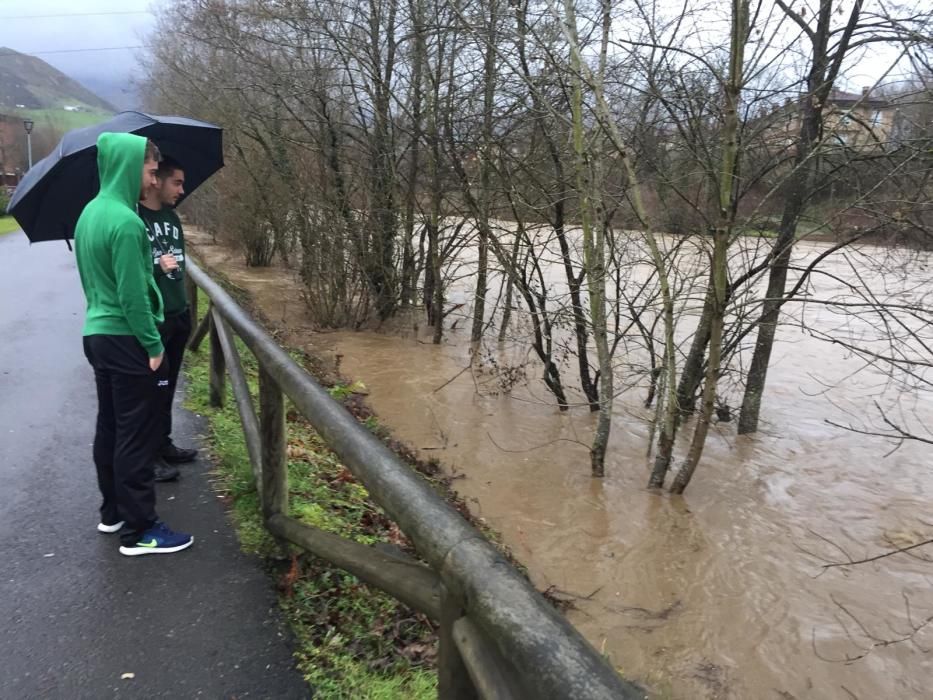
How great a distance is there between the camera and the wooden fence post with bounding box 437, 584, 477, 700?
4.72ft

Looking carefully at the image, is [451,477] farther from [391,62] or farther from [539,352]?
Answer: [391,62]

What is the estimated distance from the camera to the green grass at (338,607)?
2342mm

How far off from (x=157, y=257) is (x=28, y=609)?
5.88ft

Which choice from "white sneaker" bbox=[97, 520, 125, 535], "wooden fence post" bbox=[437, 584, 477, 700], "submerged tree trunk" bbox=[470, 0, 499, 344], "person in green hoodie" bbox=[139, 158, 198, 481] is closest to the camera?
"wooden fence post" bbox=[437, 584, 477, 700]

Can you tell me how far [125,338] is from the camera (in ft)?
9.34

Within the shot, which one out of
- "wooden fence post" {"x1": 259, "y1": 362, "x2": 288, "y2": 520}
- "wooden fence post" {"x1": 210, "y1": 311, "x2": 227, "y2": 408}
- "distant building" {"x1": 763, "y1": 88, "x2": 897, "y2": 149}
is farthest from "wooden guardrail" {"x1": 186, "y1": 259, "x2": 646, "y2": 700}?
"distant building" {"x1": 763, "y1": 88, "x2": 897, "y2": 149}

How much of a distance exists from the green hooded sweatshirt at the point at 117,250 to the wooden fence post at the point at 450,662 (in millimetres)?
1983

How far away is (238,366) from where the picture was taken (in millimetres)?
3795

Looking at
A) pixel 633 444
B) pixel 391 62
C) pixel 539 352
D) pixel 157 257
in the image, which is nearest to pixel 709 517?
pixel 633 444

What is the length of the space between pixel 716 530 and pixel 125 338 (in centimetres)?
486

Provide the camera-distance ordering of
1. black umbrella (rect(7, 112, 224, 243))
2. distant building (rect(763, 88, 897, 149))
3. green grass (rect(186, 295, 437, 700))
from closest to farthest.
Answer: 1. green grass (rect(186, 295, 437, 700))
2. black umbrella (rect(7, 112, 224, 243))
3. distant building (rect(763, 88, 897, 149))

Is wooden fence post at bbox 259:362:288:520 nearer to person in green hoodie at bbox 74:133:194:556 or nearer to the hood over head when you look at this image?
person in green hoodie at bbox 74:133:194:556

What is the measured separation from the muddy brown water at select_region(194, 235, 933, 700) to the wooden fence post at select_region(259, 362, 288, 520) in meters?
2.08

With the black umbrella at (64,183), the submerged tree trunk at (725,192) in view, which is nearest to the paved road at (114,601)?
the black umbrella at (64,183)
